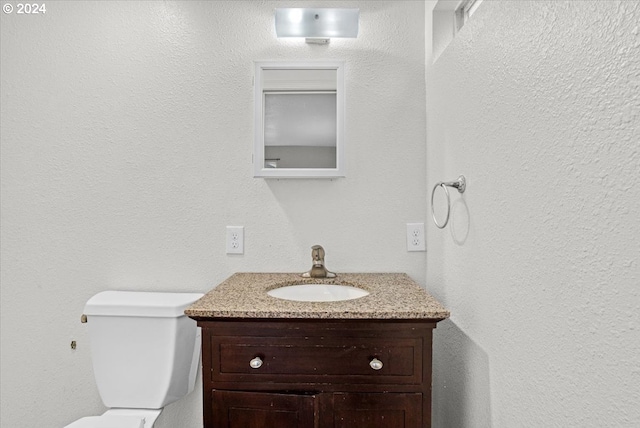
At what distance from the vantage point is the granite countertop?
120 centimetres

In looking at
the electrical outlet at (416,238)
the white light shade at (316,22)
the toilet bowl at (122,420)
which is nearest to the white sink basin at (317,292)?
the electrical outlet at (416,238)

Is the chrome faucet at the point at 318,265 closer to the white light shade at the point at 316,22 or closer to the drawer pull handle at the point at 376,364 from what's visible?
the drawer pull handle at the point at 376,364

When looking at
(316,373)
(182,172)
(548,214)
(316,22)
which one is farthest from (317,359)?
(316,22)

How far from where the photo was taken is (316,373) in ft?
4.02

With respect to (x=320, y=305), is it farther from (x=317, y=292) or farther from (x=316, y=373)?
(x=317, y=292)

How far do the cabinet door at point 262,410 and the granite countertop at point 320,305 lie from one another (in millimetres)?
248

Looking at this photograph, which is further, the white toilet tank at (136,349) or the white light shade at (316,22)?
the white light shade at (316,22)

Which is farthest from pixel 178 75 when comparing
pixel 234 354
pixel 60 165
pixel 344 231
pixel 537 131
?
pixel 537 131

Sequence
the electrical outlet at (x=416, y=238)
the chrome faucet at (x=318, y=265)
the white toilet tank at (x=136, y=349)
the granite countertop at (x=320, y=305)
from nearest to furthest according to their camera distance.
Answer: the granite countertop at (x=320, y=305) < the white toilet tank at (x=136, y=349) < the chrome faucet at (x=318, y=265) < the electrical outlet at (x=416, y=238)

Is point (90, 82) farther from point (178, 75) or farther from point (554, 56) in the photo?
point (554, 56)

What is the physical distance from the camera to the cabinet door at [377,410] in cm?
121

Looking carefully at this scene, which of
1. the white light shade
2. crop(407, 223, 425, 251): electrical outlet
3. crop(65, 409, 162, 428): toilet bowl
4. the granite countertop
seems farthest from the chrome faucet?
the white light shade

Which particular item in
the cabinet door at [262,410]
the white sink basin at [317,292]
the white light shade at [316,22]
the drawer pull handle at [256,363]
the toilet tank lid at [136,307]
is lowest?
the cabinet door at [262,410]

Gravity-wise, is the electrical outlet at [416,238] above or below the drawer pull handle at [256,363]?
above
